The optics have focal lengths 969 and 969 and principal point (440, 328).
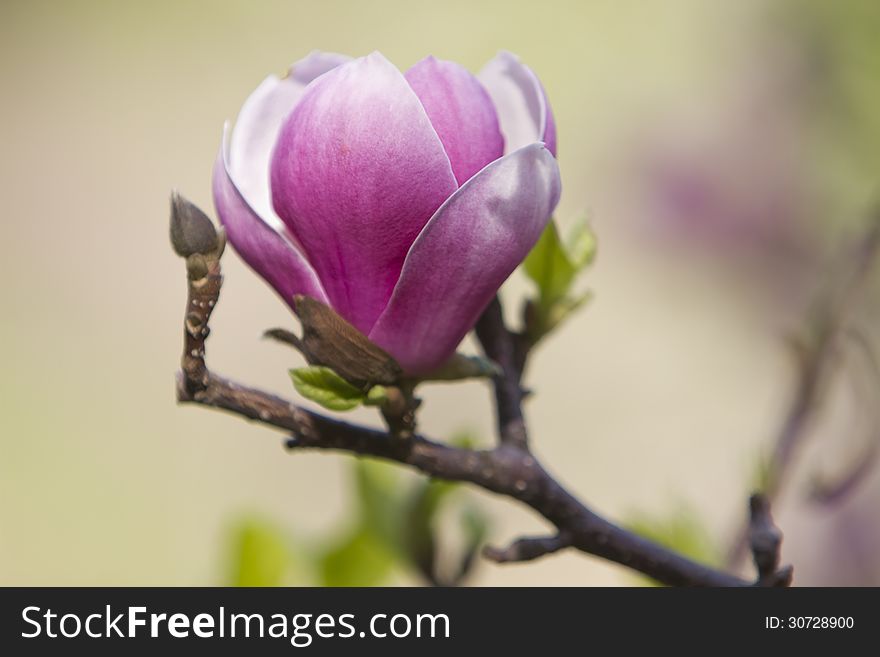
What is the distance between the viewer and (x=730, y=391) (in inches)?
86.5

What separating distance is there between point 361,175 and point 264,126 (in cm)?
11

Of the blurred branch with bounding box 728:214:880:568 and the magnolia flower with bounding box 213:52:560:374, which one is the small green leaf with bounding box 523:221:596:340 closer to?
the magnolia flower with bounding box 213:52:560:374

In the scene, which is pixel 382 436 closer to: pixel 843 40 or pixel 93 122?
pixel 843 40

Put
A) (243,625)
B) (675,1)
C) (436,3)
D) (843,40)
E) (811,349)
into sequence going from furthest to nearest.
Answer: (436,3) → (675,1) → (843,40) → (811,349) → (243,625)

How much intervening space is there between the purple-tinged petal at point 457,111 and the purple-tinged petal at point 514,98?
3 cm

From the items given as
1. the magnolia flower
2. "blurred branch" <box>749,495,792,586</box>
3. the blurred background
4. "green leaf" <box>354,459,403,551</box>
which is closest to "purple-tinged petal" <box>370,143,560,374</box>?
the magnolia flower

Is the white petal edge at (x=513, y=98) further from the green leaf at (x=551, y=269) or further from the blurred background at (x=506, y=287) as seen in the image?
the blurred background at (x=506, y=287)

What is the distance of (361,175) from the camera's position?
38 centimetres

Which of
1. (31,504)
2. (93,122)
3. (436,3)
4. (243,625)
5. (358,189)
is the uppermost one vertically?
(436,3)

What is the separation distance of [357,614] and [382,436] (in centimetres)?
12

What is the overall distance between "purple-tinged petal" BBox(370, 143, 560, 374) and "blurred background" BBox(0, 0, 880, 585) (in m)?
0.39

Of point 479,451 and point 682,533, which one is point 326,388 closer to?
point 479,451

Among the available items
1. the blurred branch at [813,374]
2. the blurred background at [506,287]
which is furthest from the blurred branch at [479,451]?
the blurred background at [506,287]

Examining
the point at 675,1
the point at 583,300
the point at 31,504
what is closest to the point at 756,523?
the point at 583,300
